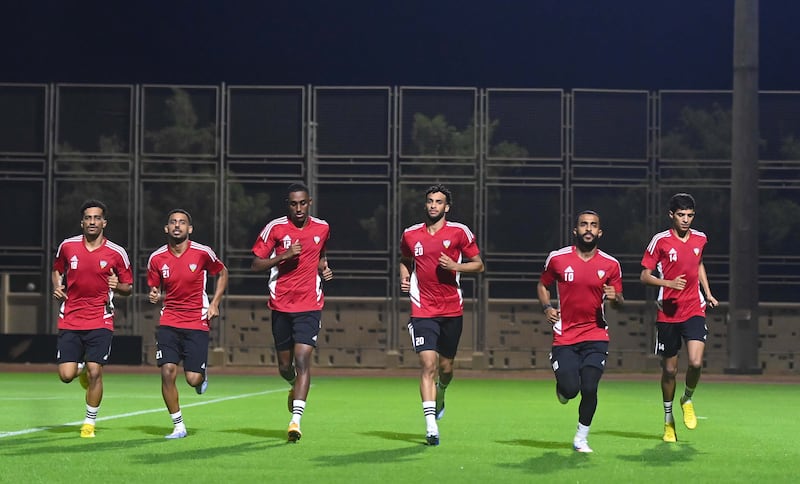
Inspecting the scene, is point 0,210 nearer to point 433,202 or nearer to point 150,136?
point 150,136

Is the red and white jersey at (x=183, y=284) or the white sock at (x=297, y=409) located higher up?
the red and white jersey at (x=183, y=284)

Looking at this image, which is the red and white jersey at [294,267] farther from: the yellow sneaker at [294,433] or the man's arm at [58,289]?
the man's arm at [58,289]

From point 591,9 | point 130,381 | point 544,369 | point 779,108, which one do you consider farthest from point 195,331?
point 591,9

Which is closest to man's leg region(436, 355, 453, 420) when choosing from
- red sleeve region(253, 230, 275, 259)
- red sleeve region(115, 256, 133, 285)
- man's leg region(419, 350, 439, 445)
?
man's leg region(419, 350, 439, 445)

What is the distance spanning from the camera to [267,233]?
14172mm

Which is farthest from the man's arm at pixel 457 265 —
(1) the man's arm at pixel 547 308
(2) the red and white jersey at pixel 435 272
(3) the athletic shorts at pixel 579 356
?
(3) the athletic shorts at pixel 579 356

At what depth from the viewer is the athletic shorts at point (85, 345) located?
1424 centimetres

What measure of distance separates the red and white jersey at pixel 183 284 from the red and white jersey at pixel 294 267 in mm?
644

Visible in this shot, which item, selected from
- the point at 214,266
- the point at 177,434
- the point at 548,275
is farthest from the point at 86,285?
the point at 548,275

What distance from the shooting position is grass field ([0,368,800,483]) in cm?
1109

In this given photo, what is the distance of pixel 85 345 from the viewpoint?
14.4 meters

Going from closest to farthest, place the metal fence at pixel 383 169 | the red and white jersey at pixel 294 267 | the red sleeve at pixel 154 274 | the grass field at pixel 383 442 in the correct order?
the grass field at pixel 383 442, the red and white jersey at pixel 294 267, the red sleeve at pixel 154 274, the metal fence at pixel 383 169

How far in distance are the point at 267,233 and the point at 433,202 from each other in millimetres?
1790

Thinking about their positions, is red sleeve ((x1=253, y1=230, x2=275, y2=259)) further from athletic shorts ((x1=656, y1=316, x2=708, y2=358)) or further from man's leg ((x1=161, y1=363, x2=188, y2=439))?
athletic shorts ((x1=656, y1=316, x2=708, y2=358))
